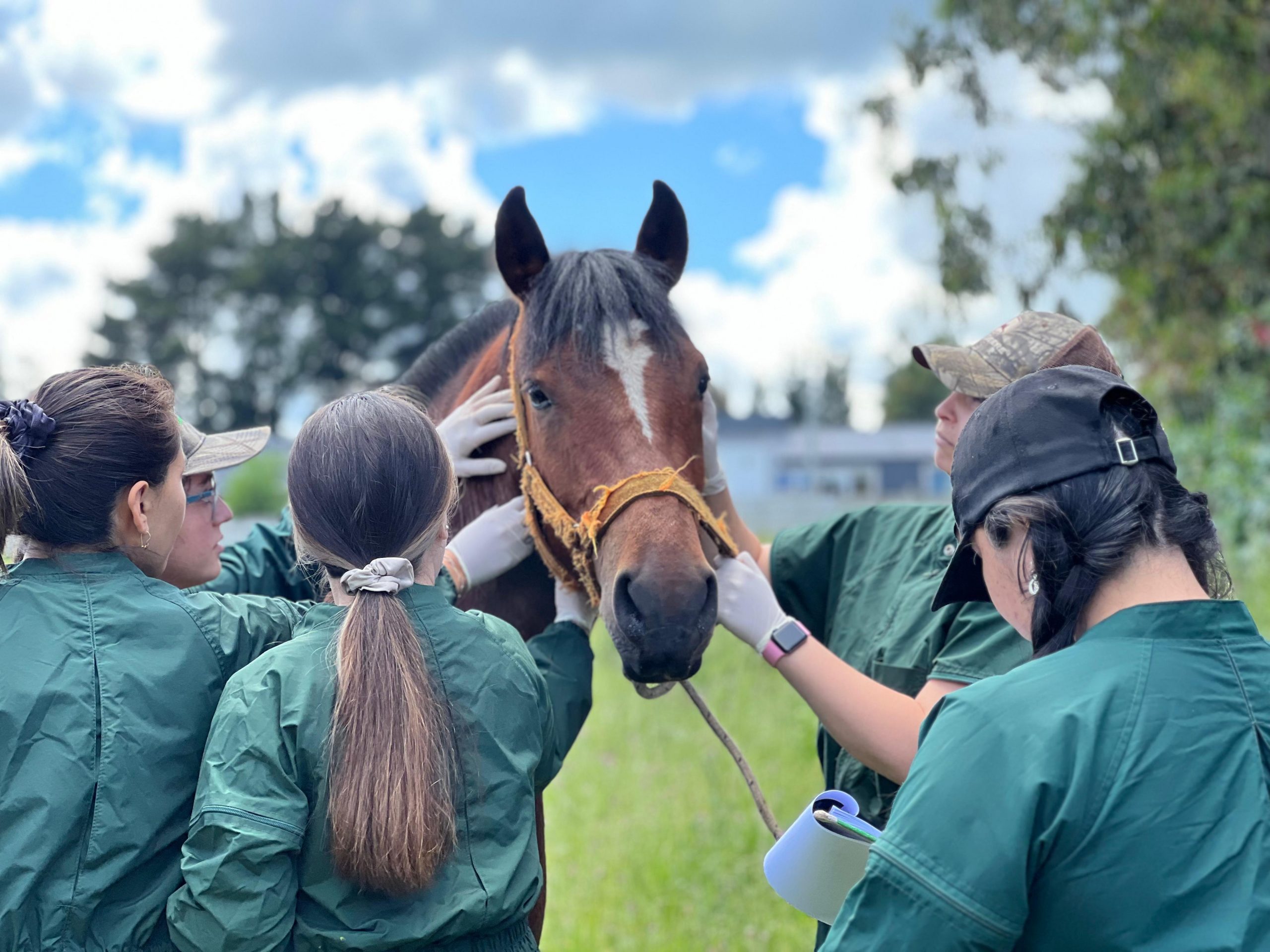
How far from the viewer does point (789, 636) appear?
2.38 m

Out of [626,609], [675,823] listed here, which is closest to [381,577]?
[626,609]

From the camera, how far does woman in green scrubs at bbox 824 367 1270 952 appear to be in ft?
4.04

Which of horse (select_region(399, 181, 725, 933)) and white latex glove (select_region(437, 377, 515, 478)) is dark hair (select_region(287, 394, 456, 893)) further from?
white latex glove (select_region(437, 377, 515, 478))

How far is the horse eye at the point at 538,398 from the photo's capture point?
2.62 meters

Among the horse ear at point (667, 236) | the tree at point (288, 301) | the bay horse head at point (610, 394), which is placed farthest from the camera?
the tree at point (288, 301)

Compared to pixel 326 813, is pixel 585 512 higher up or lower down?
higher up

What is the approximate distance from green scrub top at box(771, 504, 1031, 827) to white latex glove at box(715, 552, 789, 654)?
0.31 meters

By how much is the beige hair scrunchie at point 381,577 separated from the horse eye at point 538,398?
814 millimetres

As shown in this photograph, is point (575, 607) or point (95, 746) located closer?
point (95, 746)

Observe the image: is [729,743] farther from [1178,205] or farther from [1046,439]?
[1178,205]

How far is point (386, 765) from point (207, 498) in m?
1.10

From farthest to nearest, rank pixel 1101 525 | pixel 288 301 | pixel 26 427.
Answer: pixel 288 301, pixel 26 427, pixel 1101 525

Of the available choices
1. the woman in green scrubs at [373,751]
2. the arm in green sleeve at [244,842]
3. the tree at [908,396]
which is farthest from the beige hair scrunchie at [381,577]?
the tree at [908,396]

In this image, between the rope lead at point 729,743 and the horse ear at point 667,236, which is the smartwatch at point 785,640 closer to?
the rope lead at point 729,743
